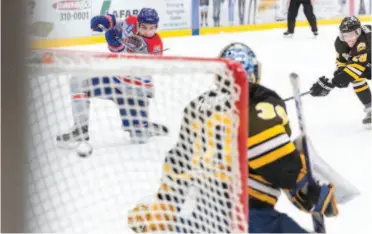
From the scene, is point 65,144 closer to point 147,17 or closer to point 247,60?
point 247,60

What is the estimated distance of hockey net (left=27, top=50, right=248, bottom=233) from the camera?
1.12 m

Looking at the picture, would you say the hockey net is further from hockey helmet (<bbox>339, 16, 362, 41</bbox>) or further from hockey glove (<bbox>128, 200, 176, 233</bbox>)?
hockey helmet (<bbox>339, 16, 362, 41</bbox>)

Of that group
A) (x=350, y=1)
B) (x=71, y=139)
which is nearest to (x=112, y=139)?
(x=71, y=139)

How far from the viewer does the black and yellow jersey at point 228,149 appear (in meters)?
1.24

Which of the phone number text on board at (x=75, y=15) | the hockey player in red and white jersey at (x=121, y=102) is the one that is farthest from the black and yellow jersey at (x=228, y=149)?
the phone number text on board at (x=75, y=15)

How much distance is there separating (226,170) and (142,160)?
0.48 meters

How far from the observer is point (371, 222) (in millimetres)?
2154

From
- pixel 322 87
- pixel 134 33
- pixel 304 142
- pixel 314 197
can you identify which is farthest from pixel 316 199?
pixel 134 33

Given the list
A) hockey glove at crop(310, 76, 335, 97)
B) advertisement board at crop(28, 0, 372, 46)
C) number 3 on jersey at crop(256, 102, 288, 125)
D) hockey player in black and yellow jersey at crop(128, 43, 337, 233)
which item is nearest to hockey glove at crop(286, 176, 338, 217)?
hockey player in black and yellow jersey at crop(128, 43, 337, 233)

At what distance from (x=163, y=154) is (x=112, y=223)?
13.4 inches

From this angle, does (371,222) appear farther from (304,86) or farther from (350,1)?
(350,1)

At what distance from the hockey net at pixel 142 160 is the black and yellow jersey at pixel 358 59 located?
1.72 metres

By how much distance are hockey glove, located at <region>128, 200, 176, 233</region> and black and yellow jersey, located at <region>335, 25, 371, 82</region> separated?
2.02m

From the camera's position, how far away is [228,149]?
121 centimetres
